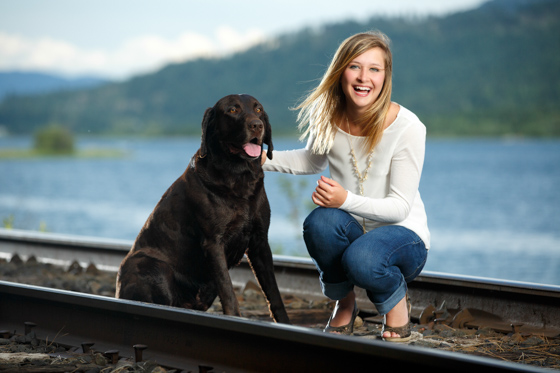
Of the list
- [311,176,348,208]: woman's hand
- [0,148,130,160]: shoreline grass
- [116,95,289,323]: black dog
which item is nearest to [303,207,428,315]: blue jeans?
[311,176,348,208]: woman's hand

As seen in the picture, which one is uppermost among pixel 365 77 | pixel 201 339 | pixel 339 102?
pixel 365 77

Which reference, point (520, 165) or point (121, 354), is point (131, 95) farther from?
point (121, 354)

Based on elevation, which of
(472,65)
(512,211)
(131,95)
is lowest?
(512,211)

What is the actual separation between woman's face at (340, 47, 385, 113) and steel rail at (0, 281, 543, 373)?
1.36m

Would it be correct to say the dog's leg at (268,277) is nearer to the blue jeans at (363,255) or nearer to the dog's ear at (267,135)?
the blue jeans at (363,255)

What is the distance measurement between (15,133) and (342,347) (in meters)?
77.5

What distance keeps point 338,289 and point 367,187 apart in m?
0.60

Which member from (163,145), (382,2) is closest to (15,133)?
(163,145)

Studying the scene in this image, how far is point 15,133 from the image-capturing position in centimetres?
7394

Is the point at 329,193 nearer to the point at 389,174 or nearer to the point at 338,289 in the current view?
the point at 389,174

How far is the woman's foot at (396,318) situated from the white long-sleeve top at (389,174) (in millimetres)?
373

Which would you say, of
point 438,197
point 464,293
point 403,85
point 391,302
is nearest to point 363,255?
point 391,302

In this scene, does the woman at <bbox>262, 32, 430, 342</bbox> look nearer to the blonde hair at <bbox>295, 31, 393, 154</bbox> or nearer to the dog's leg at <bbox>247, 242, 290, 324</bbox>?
the blonde hair at <bbox>295, 31, 393, 154</bbox>

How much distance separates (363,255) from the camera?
3354mm
